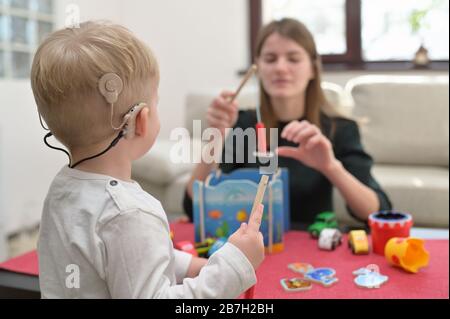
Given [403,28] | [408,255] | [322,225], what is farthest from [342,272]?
[403,28]

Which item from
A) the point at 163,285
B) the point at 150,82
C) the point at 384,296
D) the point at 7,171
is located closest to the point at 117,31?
the point at 150,82

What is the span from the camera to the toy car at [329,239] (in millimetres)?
764

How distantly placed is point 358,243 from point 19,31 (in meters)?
1.49

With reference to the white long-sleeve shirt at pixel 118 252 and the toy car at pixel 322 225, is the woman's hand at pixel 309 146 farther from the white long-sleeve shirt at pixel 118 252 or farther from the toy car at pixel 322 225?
the white long-sleeve shirt at pixel 118 252

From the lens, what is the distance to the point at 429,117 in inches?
76.6

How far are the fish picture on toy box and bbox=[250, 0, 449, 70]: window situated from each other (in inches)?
73.6

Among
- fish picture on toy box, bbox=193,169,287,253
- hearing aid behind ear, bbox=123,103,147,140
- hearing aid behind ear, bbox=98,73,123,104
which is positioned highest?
hearing aid behind ear, bbox=98,73,123,104

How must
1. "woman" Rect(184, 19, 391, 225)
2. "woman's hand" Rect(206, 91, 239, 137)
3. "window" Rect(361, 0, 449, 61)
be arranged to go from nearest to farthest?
"woman's hand" Rect(206, 91, 239, 137)
"woman" Rect(184, 19, 391, 225)
"window" Rect(361, 0, 449, 61)

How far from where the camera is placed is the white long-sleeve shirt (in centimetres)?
33

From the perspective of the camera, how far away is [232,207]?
74 cm

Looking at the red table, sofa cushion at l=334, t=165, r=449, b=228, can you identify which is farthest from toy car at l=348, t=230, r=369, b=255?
sofa cushion at l=334, t=165, r=449, b=228

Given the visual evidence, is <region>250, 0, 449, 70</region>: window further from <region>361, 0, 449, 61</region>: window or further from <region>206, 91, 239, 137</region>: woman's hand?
<region>206, 91, 239, 137</region>: woman's hand
